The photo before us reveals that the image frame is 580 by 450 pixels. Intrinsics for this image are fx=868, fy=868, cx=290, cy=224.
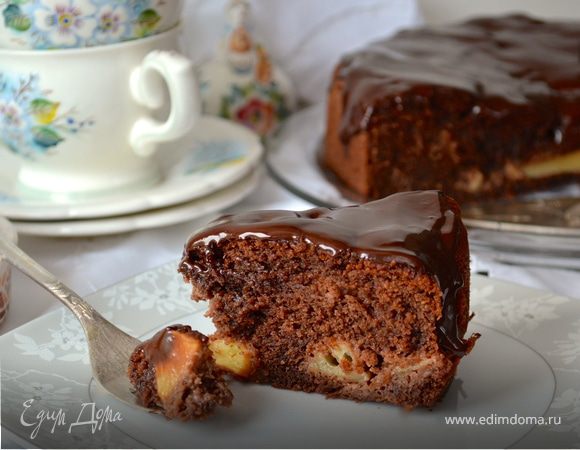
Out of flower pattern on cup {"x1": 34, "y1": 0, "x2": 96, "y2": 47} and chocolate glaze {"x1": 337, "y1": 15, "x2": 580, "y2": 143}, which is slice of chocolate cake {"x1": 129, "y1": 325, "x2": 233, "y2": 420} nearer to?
flower pattern on cup {"x1": 34, "y1": 0, "x2": 96, "y2": 47}

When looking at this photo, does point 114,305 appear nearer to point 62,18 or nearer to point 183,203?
point 183,203

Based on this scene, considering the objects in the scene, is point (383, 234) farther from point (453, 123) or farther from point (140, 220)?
point (453, 123)

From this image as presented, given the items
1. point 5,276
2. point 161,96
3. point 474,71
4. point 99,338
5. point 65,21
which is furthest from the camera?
point 474,71

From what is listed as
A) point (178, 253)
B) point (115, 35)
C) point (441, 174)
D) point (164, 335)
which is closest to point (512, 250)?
point (441, 174)

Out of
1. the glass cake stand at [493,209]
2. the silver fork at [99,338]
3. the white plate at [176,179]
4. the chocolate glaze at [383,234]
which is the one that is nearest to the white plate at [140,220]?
the white plate at [176,179]

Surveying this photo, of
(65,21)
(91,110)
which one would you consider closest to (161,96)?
(91,110)
